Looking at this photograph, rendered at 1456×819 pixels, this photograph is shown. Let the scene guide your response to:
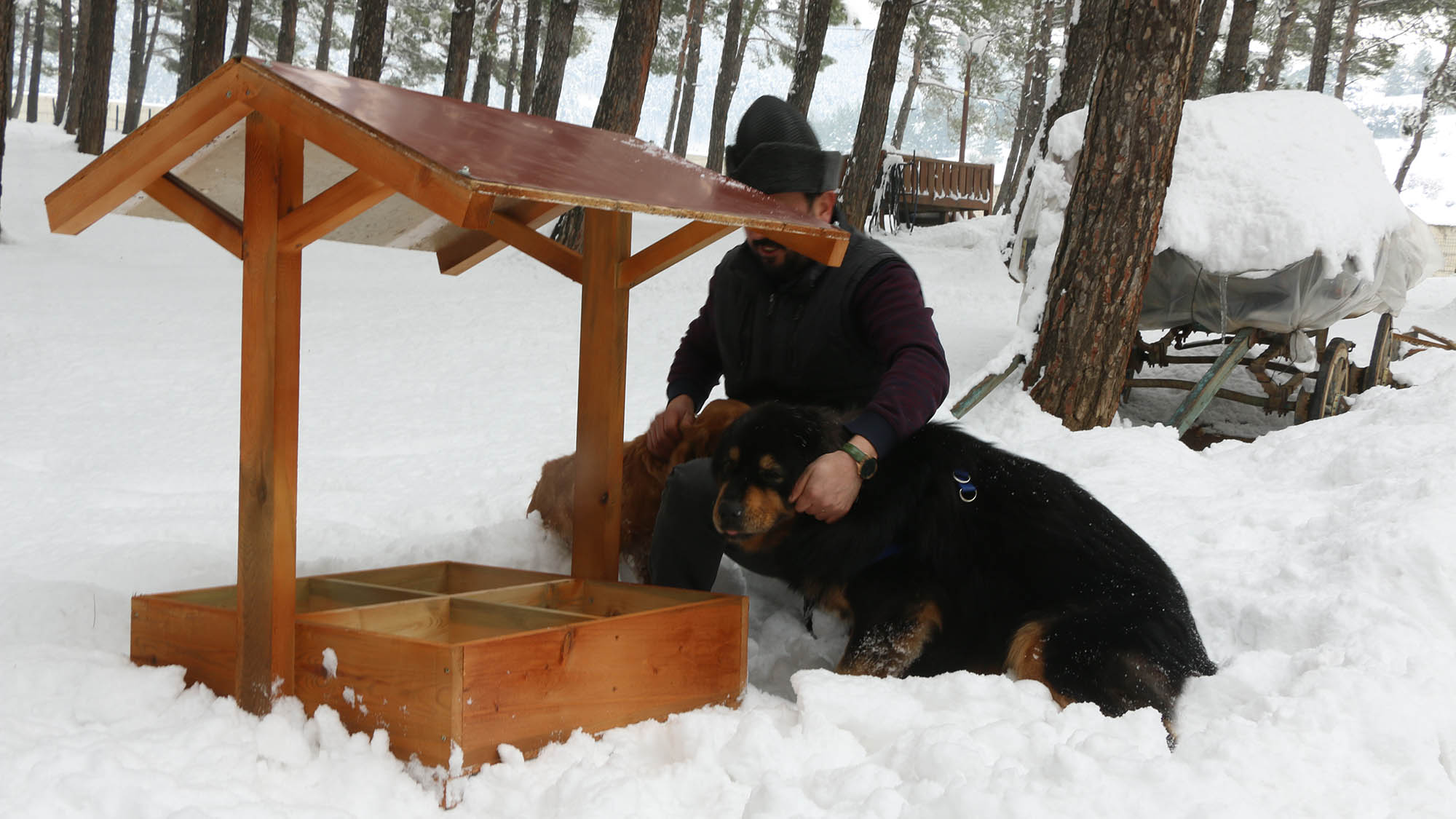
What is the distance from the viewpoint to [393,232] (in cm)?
336

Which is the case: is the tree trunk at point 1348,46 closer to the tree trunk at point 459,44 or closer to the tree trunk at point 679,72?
the tree trunk at point 679,72

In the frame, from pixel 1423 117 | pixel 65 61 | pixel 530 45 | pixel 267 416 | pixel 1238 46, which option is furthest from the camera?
pixel 65 61

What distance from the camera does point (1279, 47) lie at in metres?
20.0

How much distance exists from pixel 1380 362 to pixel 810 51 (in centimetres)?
885

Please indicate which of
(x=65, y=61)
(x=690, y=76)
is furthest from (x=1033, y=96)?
(x=65, y=61)

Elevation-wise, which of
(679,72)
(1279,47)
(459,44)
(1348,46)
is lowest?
(459,44)

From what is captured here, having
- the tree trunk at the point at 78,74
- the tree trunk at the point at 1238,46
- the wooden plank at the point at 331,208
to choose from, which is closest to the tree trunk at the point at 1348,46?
the tree trunk at the point at 1238,46

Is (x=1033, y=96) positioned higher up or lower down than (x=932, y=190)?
higher up

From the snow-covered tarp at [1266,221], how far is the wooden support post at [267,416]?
4.95m

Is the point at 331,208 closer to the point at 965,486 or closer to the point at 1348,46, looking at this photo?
the point at 965,486

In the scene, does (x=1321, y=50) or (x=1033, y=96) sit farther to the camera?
(x=1033, y=96)

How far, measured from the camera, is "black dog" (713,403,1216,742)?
2686 millimetres

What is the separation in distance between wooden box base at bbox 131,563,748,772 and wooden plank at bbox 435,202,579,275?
1.09m

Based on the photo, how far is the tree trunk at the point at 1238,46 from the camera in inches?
496
